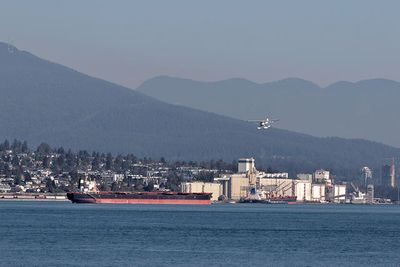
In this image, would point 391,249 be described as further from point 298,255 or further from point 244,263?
point 244,263

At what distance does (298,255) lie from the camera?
7662cm

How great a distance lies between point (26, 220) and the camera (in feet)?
398

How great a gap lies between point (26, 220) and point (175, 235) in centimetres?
2969

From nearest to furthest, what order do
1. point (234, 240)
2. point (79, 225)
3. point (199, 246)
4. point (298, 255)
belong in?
point (298, 255) → point (199, 246) → point (234, 240) → point (79, 225)

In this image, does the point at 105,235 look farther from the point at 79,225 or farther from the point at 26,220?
the point at 26,220

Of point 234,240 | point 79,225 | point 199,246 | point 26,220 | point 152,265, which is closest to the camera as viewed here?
point 152,265

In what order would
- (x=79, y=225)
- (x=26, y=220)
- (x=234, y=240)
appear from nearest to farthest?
(x=234, y=240) → (x=79, y=225) → (x=26, y=220)

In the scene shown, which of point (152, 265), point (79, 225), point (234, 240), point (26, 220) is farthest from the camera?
point (26, 220)

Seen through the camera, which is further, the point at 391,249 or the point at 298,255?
the point at 391,249

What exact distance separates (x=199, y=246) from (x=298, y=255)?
822 cm

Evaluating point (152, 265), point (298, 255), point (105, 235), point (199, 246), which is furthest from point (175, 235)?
point (152, 265)

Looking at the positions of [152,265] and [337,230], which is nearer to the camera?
[152,265]

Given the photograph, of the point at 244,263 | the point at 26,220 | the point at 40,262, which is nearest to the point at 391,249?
the point at 244,263

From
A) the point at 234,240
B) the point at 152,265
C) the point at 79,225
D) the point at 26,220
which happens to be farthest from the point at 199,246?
the point at 26,220
